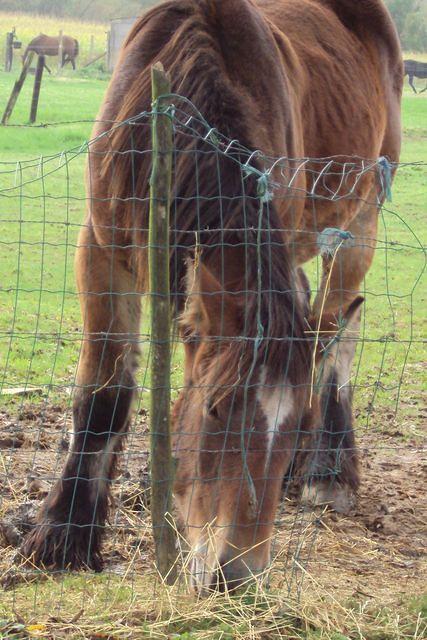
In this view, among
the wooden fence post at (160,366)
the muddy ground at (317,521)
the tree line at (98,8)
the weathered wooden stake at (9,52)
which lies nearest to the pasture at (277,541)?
the muddy ground at (317,521)

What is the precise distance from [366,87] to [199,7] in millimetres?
2209

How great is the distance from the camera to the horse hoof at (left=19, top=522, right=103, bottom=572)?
421 centimetres

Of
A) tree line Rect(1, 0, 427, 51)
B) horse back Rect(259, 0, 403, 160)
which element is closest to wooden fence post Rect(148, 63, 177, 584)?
horse back Rect(259, 0, 403, 160)

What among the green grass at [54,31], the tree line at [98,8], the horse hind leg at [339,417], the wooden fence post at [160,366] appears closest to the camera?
the wooden fence post at [160,366]

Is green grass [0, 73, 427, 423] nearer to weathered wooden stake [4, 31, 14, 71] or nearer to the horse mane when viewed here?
the horse mane

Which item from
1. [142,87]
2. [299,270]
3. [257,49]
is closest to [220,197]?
[142,87]

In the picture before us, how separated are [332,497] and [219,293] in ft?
7.00

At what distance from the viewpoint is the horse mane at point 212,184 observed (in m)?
3.40

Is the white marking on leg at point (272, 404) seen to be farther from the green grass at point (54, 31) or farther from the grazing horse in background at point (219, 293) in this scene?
the green grass at point (54, 31)

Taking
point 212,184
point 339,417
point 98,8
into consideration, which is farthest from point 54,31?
point 212,184

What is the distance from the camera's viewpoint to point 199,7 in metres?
4.41

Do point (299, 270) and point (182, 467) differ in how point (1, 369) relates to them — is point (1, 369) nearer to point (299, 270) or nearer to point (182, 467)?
point (299, 270)

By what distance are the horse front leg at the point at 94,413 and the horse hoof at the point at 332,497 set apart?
121cm

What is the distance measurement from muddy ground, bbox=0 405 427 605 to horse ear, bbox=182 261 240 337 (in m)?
0.72
